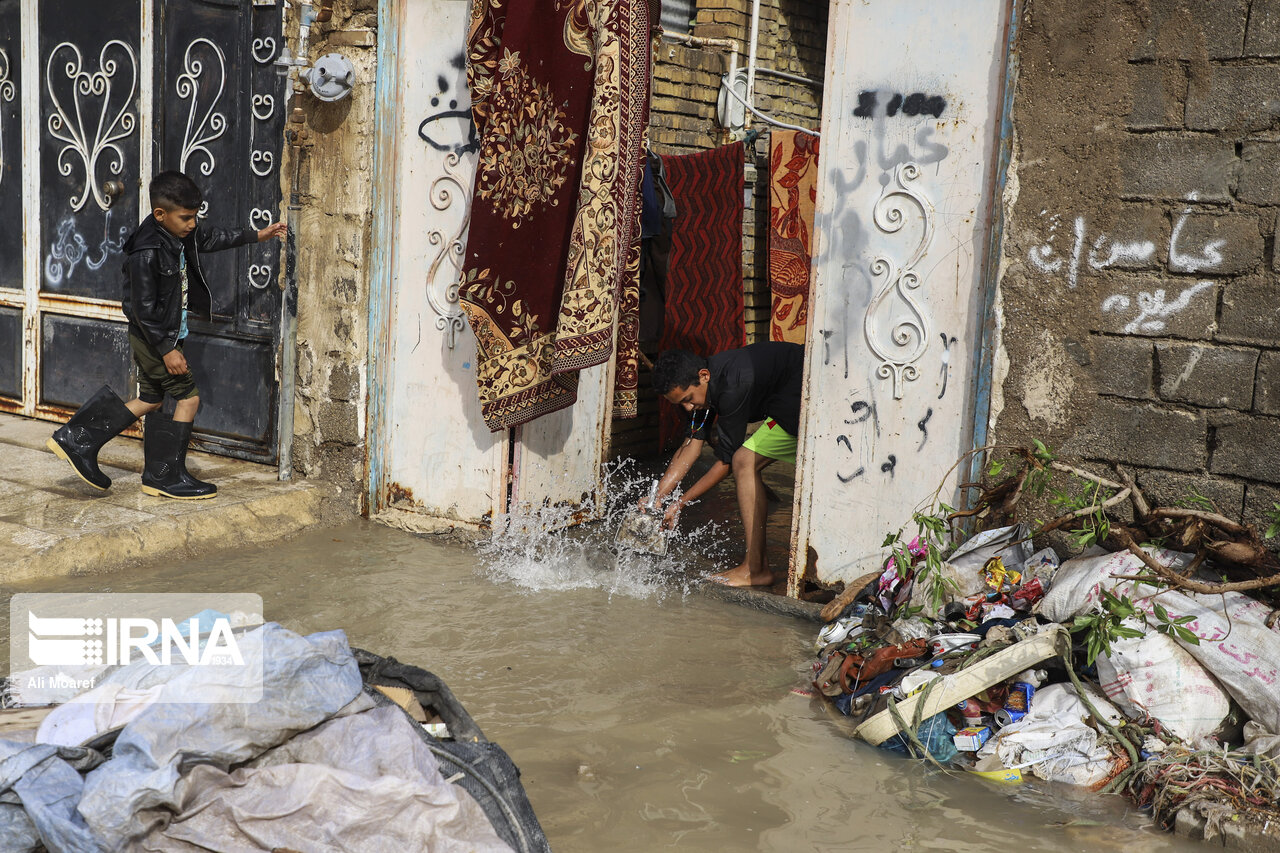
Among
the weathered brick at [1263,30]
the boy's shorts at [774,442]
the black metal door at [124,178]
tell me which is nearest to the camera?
the weathered brick at [1263,30]

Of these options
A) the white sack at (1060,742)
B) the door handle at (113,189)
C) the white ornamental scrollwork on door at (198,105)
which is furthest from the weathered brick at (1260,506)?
the door handle at (113,189)

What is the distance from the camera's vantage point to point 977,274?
3975mm

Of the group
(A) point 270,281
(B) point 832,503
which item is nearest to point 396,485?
(A) point 270,281

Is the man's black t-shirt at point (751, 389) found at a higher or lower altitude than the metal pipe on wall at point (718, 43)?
lower

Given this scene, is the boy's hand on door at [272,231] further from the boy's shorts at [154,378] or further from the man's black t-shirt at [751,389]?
the man's black t-shirt at [751,389]

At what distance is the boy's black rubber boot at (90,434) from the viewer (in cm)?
491

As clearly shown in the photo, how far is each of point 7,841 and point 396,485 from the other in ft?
11.2

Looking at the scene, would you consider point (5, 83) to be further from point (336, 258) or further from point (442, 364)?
Result: point (442, 364)

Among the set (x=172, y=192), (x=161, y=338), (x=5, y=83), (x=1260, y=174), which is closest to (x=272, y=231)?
(x=172, y=192)

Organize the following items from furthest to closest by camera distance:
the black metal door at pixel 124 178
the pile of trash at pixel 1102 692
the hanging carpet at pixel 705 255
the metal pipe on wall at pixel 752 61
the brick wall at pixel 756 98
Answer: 1. the metal pipe on wall at pixel 752 61
2. the brick wall at pixel 756 98
3. the hanging carpet at pixel 705 255
4. the black metal door at pixel 124 178
5. the pile of trash at pixel 1102 692

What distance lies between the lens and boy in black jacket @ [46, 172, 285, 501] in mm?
4832

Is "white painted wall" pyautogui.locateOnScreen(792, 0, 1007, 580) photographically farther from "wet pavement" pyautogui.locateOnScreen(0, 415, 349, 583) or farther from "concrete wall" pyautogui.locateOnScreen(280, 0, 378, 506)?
"wet pavement" pyautogui.locateOnScreen(0, 415, 349, 583)

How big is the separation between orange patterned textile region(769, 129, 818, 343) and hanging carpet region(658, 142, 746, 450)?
32 centimetres

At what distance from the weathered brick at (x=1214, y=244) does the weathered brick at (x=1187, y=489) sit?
67cm
